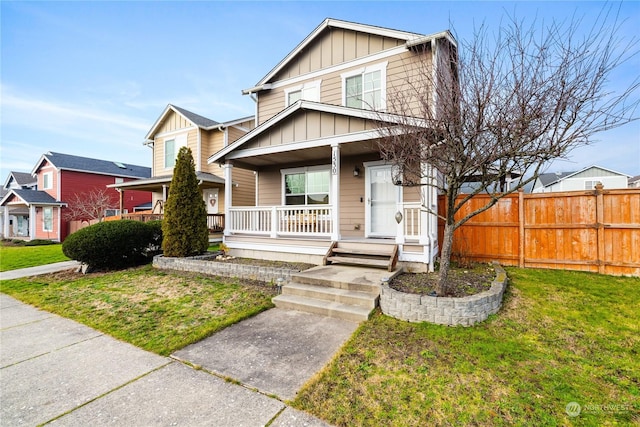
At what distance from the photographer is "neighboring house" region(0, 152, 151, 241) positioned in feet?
69.5

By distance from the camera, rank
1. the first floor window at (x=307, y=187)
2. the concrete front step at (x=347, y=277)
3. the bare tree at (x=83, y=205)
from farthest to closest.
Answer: the bare tree at (x=83, y=205) → the first floor window at (x=307, y=187) → the concrete front step at (x=347, y=277)

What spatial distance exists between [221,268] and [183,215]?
7.42 feet

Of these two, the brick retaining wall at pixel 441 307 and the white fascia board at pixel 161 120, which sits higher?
the white fascia board at pixel 161 120

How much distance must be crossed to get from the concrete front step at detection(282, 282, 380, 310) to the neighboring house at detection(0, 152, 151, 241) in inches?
952

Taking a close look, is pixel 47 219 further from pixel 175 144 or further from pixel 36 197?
Answer: pixel 175 144

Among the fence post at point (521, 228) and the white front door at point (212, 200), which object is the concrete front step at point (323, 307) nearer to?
the fence post at point (521, 228)

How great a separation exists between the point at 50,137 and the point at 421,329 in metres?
37.3

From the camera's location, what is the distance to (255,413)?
237 cm

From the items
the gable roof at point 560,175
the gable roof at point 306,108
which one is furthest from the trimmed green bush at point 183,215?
the gable roof at point 560,175

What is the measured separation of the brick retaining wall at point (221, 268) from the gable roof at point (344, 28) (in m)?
6.71

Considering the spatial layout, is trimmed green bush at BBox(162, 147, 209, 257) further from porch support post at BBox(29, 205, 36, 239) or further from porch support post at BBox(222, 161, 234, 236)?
porch support post at BBox(29, 205, 36, 239)

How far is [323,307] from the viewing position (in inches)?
181

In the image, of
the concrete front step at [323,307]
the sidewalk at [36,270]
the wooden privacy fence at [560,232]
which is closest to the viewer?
the concrete front step at [323,307]

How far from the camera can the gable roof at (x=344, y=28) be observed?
7477mm
